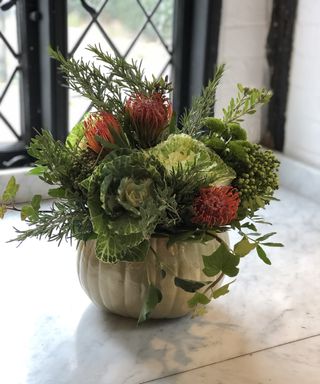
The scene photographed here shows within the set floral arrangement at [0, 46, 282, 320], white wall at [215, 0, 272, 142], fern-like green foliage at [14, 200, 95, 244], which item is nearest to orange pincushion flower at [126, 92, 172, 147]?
floral arrangement at [0, 46, 282, 320]

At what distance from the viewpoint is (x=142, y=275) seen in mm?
729

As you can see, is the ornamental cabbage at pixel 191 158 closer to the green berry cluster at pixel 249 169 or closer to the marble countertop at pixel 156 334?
the green berry cluster at pixel 249 169

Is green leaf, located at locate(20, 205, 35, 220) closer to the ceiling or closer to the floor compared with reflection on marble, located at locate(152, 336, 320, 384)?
closer to the ceiling

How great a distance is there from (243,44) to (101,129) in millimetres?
745

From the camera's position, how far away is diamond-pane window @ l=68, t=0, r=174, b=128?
47.6 inches

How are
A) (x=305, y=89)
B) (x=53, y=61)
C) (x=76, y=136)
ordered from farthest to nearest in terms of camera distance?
1. (x=305, y=89)
2. (x=53, y=61)
3. (x=76, y=136)

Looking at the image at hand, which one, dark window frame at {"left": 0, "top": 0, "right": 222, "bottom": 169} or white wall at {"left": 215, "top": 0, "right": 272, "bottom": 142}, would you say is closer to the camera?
dark window frame at {"left": 0, "top": 0, "right": 222, "bottom": 169}

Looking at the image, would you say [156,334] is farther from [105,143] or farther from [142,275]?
[105,143]

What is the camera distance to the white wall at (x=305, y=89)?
4.25 feet

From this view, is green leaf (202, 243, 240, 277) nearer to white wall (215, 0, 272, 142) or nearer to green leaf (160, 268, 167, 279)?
green leaf (160, 268, 167, 279)

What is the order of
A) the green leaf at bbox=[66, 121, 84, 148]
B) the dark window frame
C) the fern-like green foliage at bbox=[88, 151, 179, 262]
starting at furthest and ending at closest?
1. the dark window frame
2. the green leaf at bbox=[66, 121, 84, 148]
3. the fern-like green foliage at bbox=[88, 151, 179, 262]

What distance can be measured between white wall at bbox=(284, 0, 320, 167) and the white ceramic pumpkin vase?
63cm

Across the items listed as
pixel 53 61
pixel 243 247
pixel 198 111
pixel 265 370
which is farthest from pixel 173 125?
pixel 53 61

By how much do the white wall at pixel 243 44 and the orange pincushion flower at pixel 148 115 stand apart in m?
0.64
